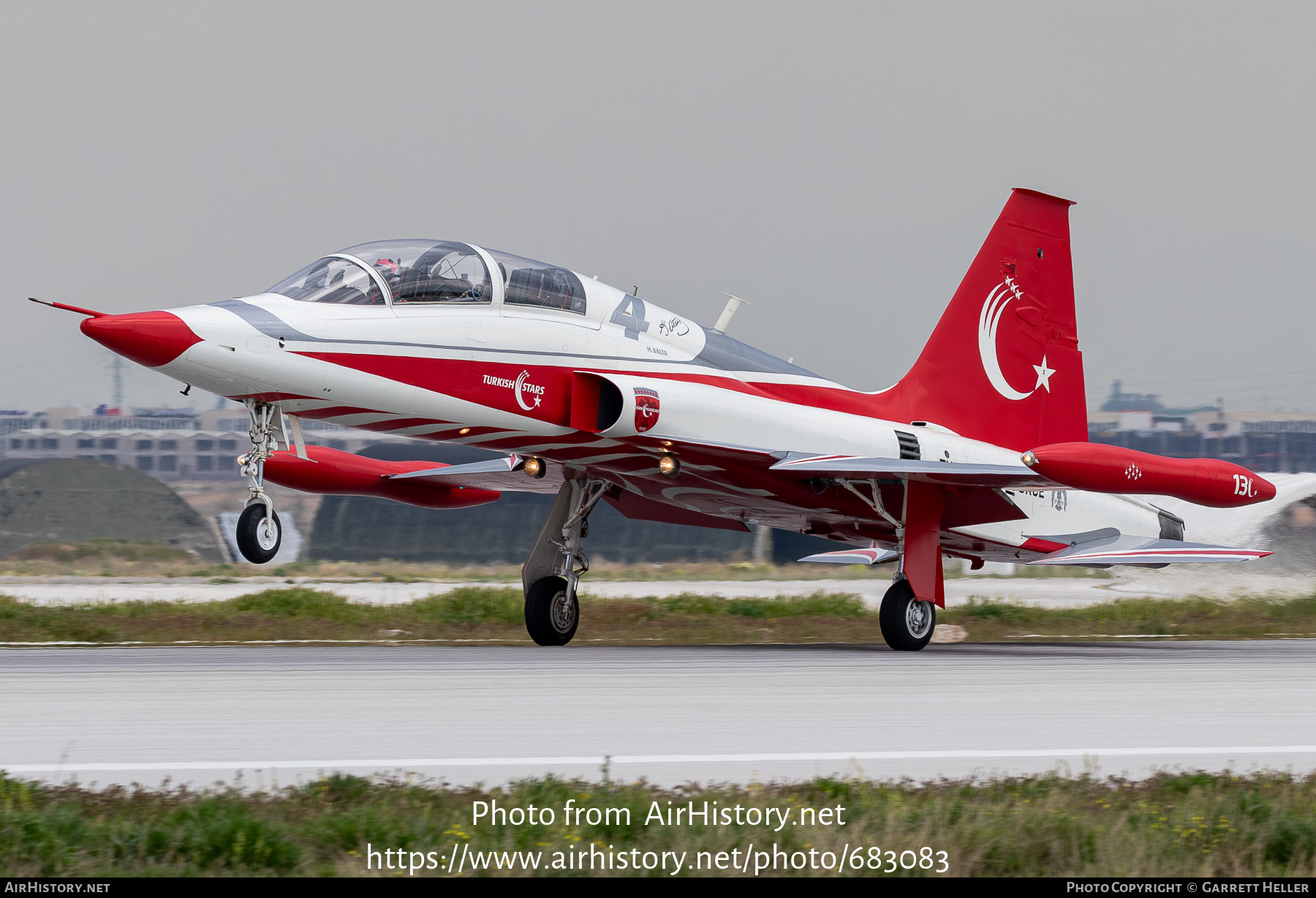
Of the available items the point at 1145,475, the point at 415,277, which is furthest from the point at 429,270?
the point at 1145,475

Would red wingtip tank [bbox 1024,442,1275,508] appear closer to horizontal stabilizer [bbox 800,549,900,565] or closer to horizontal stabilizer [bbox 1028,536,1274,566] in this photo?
horizontal stabilizer [bbox 1028,536,1274,566]

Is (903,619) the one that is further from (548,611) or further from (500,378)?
(500,378)

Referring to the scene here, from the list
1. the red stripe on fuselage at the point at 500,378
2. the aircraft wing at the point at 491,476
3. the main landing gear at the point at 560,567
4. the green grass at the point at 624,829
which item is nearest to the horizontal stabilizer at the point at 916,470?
the red stripe on fuselage at the point at 500,378

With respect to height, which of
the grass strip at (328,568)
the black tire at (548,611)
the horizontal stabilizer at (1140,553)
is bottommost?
the grass strip at (328,568)

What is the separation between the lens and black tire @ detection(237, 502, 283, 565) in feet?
36.8

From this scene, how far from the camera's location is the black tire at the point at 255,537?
1120 cm

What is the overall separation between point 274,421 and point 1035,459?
7741 millimetres

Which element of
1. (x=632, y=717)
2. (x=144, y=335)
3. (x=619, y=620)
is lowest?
(x=619, y=620)

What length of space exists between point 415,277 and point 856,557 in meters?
8.43

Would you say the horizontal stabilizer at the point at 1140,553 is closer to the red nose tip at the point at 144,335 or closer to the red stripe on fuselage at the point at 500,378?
the red stripe on fuselage at the point at 500,378

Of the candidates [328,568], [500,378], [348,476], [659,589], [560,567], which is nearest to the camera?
[500,378]

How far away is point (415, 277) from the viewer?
13039 millimetres

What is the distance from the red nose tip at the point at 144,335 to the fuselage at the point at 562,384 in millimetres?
134

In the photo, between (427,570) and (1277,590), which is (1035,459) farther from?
(427,570)
